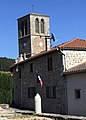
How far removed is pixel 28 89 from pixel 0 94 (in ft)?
12.9

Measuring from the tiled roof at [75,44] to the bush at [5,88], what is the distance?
9.52 metres

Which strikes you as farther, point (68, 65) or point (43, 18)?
point (43, 18)

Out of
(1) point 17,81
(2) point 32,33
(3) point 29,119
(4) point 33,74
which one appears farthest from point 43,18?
(3) point 29,119

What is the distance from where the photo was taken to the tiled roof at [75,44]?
2912cm

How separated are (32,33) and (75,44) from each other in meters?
26.9

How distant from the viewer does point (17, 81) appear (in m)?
39.3

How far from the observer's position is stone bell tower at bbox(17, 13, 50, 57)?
185 feet

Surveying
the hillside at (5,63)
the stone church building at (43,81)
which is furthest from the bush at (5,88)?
the hillside at (5,63)

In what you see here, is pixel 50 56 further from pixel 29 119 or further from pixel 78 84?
pixel 29 119

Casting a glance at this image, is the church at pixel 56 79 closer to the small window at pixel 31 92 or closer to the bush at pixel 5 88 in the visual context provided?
the small window at pixel 31 92

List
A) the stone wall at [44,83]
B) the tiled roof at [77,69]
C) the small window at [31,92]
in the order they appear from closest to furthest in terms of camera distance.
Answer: the tiled roof at [77,69] → the stone wall at [44,83] → the small window at [31,92]

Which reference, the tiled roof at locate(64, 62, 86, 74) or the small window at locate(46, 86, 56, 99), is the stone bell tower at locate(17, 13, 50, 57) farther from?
the tiled roof at locate(64, 62, 86, 74)

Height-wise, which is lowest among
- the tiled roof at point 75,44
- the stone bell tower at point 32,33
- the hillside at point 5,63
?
the tiled roof at point 75,44

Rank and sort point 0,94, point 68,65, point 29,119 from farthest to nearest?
point 0,94, point 68,65, point 29,119
